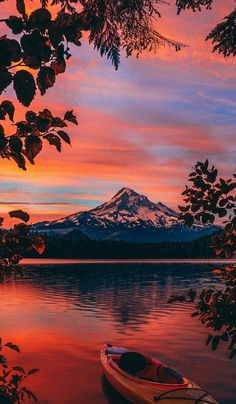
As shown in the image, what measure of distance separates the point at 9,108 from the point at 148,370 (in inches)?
889

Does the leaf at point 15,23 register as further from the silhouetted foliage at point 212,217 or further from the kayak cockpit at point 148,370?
the kayak cockpit at point 148,370

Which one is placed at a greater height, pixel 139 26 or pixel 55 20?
pixel 139 26

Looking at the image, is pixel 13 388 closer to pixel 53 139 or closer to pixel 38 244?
pixel 38 244

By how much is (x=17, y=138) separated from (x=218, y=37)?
750cm

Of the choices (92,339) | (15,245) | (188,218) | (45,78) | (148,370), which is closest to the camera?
(45,78)

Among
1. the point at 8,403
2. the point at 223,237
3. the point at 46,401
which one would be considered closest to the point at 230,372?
the point at 46,401

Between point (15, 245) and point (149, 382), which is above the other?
point (15, 245)

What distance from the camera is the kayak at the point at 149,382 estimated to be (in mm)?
20984

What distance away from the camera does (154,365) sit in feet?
78.5

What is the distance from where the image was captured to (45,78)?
265 cm

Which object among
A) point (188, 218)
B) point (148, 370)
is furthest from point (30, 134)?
point (148, 370)

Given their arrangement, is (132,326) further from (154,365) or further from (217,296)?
(217,296)

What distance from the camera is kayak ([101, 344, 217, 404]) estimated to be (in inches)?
826

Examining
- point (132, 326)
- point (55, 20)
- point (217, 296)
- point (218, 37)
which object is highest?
point (218, 37)
